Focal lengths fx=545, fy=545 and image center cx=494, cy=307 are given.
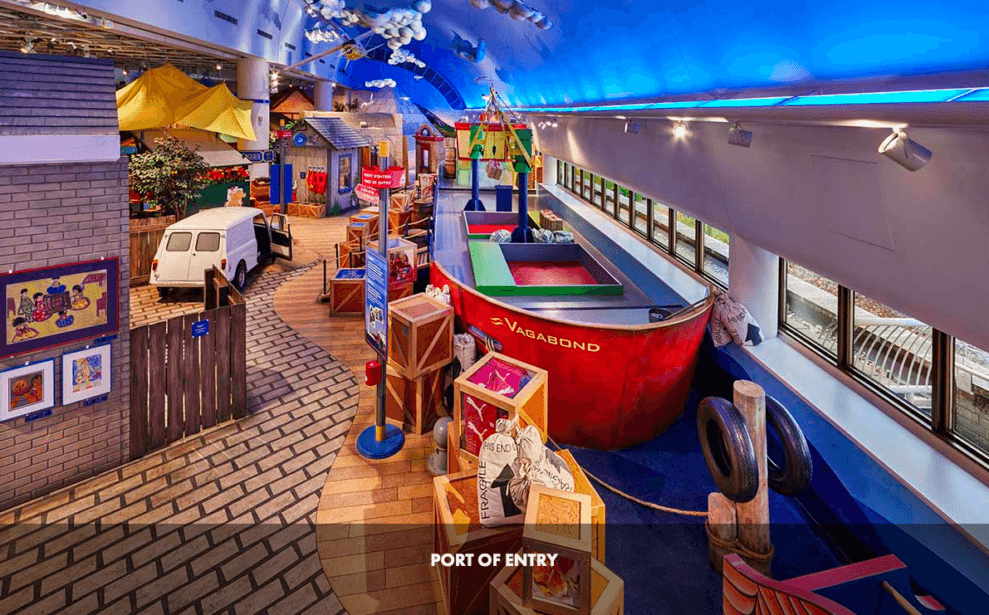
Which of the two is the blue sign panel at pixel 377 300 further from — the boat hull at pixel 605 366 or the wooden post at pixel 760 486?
the wooden post at pixel 760 486

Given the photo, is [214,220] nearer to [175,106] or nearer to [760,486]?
[175,106]

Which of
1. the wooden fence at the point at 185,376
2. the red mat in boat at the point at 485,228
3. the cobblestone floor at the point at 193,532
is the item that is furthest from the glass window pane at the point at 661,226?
the wooden fence at the point at 185,376

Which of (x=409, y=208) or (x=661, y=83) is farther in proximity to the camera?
(x=409, y=208)

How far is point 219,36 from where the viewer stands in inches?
A: 643

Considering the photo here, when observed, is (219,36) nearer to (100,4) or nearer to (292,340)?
(100,4)

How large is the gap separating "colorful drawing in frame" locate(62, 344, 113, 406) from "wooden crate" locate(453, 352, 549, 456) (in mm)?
3625

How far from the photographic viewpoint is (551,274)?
998 cm

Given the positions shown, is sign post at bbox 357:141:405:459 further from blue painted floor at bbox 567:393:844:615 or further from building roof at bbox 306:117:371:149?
building roof at bbox 306:117:371:149

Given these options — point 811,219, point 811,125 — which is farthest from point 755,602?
point 811,125

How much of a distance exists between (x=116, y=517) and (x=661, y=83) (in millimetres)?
7397

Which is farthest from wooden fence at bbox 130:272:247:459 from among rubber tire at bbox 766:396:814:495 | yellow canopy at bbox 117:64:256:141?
yellow canopy at bbox 117:64:256:141

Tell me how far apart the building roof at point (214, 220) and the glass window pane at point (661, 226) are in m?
8.94

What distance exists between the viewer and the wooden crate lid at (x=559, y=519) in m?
3.17

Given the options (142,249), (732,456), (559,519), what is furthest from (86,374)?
(142,249)
